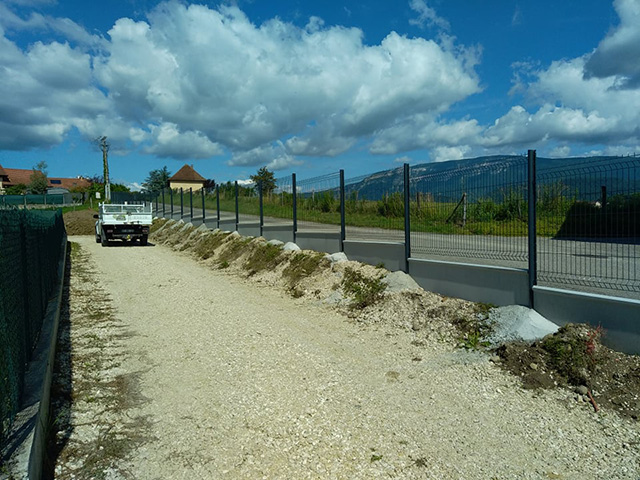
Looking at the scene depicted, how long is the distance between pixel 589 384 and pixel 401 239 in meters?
4.73

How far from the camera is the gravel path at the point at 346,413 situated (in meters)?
3.73

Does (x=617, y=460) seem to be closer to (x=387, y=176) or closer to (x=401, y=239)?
(x=401, y=239)

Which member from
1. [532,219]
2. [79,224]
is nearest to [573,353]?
[532,219]

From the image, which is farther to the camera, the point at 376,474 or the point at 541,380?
the point at 541,380

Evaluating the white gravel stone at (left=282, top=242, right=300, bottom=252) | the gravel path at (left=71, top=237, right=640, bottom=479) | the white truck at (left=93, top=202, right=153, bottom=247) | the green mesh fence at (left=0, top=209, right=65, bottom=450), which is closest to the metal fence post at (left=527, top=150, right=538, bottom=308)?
the gravel path at (left=71, top=237, right=640, bottom=479)

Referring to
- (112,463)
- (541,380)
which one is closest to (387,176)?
(541,380)

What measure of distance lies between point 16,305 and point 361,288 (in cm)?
603

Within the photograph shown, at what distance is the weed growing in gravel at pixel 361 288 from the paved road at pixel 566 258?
1166mm

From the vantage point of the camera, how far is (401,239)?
365 inches

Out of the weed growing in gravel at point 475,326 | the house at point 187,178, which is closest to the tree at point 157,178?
the house at point 187,178

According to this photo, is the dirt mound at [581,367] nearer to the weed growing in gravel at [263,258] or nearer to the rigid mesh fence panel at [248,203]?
the weed growing in gravel at [263,258]

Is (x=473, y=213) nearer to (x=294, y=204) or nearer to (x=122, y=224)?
(x=294, y=204)

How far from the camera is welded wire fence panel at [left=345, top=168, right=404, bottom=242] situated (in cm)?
939

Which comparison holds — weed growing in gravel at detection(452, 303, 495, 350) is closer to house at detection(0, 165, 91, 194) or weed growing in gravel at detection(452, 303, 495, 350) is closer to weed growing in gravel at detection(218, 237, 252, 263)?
weed growing in gravel at detection(218, 237, 252, 263)
